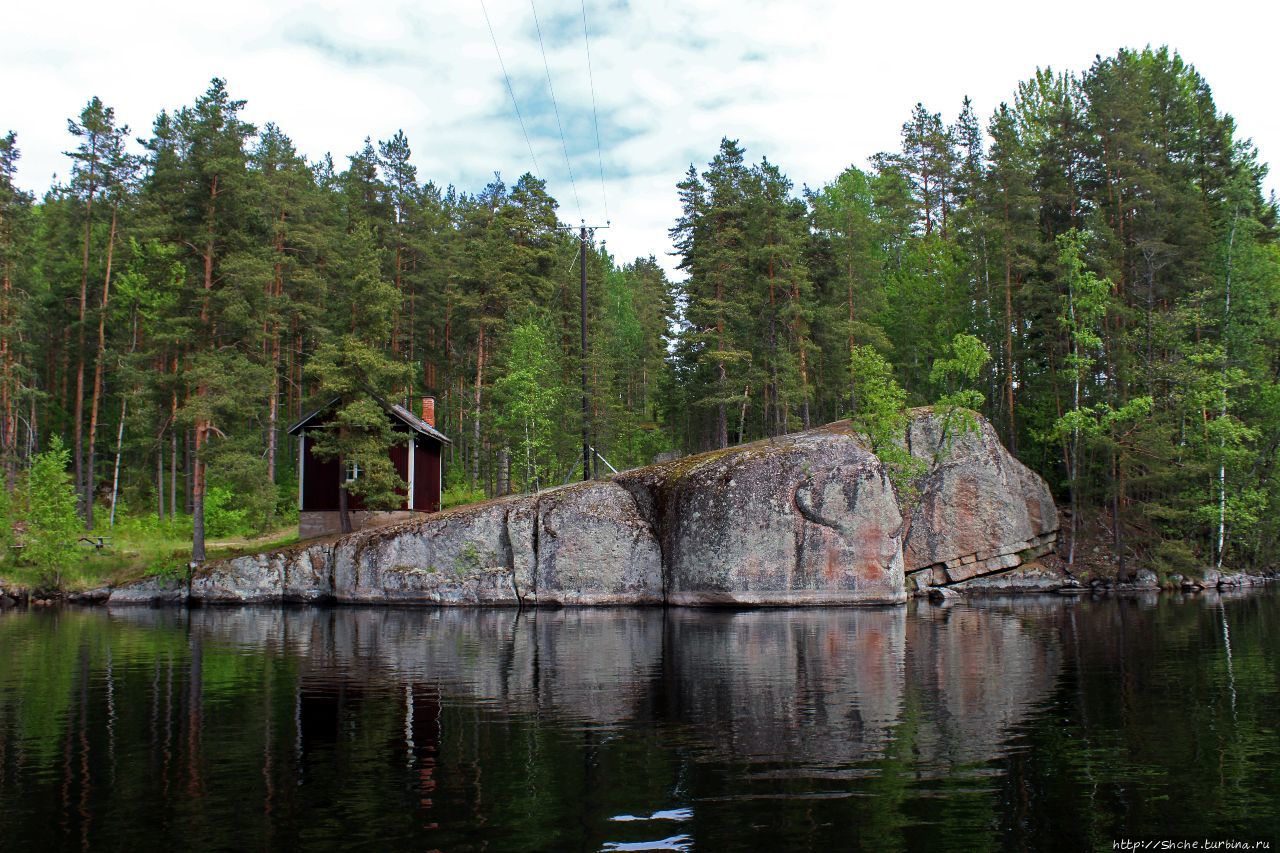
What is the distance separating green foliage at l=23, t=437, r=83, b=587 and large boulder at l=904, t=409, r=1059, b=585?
3491 centimetres

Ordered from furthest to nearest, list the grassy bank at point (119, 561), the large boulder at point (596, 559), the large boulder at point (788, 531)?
the grassy bank at point (119, 561)
the large boulder at point (596, 559)
the large boulder at point (788, 531)

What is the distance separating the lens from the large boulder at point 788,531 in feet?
101

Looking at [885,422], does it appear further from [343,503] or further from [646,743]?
[646,743]

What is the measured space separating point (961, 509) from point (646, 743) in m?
28.7

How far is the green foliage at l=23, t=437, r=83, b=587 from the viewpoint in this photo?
34.8m

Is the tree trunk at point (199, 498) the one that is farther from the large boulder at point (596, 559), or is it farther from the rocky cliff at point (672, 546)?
the large boulder at point (596, 559)

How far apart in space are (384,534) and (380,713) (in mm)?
21341

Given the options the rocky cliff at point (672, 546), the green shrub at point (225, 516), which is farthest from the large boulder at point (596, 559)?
the green shrub at point (225, 516)

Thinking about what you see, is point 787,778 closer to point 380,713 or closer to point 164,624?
point 380,713

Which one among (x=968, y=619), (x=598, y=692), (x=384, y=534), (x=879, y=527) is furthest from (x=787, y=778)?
(x=384, y=534)

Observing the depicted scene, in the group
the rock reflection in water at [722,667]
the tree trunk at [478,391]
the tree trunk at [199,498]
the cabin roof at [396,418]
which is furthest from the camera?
the tree trunk at [478,391]

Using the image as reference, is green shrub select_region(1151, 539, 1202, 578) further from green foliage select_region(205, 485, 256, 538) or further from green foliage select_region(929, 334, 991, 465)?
green foliage select_region(205, 485, 256, 538)

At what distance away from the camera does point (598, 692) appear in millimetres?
14664

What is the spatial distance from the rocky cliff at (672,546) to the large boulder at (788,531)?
0.04 metres
